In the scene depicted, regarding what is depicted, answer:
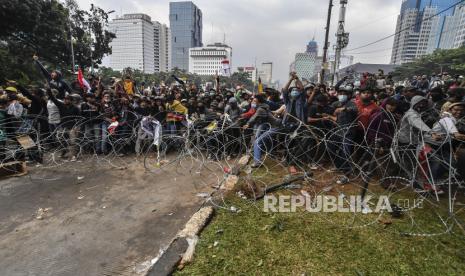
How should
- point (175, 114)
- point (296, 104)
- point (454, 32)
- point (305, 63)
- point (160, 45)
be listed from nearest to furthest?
point (296, 104) < point (175, 114) < point (454, 32) < point (305, 63) < point (160, 45)

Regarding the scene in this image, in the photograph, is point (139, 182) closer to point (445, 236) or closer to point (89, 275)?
point (89, 275)

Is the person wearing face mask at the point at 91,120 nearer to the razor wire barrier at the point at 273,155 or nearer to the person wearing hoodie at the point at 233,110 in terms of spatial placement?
the razor wire barrier at the point at 273,155

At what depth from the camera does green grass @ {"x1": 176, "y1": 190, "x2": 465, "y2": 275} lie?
326cm

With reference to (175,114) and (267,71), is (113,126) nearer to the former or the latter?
(175,114)

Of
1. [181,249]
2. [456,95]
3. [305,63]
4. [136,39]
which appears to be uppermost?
[136,39]

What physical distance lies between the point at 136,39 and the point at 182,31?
5765 cm

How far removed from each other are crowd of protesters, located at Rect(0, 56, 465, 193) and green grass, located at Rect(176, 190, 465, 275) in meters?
1.34

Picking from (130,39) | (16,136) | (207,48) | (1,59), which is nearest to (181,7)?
(207,48)

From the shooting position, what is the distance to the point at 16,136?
22.7ft

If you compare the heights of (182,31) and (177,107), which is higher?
(182,31)

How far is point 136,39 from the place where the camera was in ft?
353

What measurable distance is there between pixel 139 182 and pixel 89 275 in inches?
116

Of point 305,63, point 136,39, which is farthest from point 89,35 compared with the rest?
point 136,39

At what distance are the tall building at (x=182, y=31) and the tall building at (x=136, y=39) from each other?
46.4m
